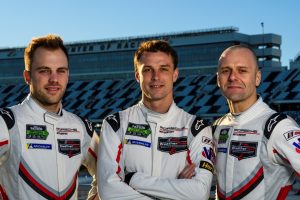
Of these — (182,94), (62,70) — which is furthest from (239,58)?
(182,94)

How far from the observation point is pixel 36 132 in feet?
12.8

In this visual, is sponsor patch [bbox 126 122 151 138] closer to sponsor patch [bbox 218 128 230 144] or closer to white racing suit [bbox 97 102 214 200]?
white racing suit [bbox 97 102 214 200]

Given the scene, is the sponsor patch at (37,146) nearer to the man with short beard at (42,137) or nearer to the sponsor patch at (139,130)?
the man with short beard at (42,137)

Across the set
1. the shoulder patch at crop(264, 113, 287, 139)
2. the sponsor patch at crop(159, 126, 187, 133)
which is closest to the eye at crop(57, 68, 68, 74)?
the sponsor patch at crop(159, 126, 187, 133)

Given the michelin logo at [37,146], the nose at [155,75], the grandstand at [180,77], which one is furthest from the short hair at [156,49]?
the grandstand at [180,77]

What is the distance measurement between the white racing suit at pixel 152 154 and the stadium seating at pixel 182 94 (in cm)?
3787

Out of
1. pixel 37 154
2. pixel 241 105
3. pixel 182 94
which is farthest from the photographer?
pixel 182 94

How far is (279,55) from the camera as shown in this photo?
224ft

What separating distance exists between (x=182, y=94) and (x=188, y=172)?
146ft

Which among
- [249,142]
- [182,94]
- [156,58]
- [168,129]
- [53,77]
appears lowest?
[249,142]

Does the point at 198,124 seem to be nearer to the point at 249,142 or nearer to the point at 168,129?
the point at 168,129

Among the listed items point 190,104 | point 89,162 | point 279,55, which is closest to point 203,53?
point 279,55

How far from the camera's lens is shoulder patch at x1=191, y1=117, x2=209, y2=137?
13.0 ft

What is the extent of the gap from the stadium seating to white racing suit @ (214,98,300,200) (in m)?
37.8
